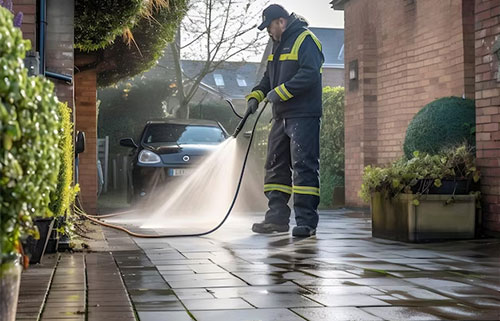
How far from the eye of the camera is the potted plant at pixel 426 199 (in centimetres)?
695

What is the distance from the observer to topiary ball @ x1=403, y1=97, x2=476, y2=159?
27.7ft

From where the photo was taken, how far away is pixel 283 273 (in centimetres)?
475

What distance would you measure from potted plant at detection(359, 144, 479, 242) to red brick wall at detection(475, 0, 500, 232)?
0.45 ft

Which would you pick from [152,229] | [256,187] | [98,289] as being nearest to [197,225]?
[152,229]

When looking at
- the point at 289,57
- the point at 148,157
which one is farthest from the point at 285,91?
the point at 148,157

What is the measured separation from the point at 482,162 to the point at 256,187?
981 cm

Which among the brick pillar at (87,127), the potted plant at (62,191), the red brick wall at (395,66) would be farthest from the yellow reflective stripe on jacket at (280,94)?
the brick pillar at (87,127)

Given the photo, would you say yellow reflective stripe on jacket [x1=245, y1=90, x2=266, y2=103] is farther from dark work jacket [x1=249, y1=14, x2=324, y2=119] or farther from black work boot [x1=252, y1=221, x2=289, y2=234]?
black work boot [x1=252, y1=221, x2=289, y2=234]

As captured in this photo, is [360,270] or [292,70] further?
[292,70]

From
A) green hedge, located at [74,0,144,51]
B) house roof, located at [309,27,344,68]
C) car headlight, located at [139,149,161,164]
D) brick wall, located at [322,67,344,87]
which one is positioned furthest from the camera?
house roof, located at [309,27,344,68]

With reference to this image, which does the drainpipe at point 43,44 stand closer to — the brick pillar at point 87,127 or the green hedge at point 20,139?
the green hedge at point 20,139

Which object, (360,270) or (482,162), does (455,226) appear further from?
(360,270)

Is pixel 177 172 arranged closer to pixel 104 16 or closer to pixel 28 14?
pixel 104 16

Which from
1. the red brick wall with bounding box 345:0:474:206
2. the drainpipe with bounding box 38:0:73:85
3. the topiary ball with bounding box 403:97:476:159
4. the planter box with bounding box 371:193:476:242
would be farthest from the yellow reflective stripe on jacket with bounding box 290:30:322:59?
the red brick wall with bounding box 345:0:474:206
